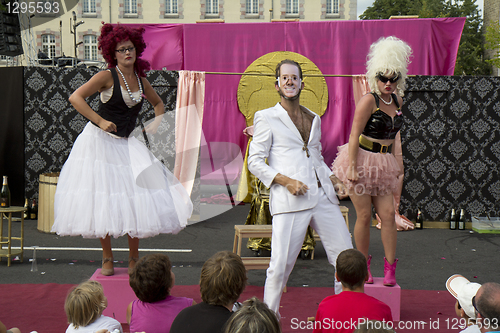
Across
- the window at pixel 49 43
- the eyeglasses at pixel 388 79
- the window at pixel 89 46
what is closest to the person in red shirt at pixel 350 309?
the eyeglasses at pixel 388 79

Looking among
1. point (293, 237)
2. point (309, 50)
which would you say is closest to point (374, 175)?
point (293, 237)

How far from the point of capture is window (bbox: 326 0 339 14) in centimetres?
2519

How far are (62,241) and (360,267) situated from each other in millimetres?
5075

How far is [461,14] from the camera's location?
2797cm

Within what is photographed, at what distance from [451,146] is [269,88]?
3715mm

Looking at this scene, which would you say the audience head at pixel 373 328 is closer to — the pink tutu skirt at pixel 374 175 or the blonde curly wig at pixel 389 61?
the pink tutu skirt at pixel 374 175

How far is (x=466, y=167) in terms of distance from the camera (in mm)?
7664

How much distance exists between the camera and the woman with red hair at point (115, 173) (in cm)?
331

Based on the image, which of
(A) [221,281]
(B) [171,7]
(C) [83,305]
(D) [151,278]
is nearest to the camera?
(A) [221,281]

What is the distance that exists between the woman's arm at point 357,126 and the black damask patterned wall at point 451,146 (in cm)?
439

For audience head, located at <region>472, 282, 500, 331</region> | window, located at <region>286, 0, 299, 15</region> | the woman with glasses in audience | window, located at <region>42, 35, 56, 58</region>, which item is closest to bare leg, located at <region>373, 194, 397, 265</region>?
the woman with glasses in audience

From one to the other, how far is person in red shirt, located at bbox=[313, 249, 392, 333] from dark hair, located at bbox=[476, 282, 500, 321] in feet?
1.44

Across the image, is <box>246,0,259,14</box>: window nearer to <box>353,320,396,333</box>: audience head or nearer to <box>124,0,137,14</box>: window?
<box>124,0,137,14</box>: window

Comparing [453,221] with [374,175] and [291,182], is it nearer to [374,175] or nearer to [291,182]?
[374,175]
